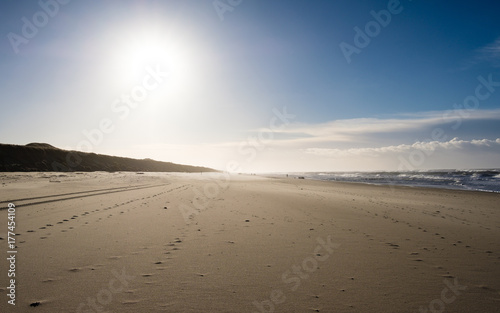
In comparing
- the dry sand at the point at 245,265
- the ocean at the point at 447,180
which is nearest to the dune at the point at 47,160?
the dry sand at the point at 245,265

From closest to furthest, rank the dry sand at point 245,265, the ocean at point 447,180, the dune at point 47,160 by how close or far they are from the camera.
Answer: the dry sand at point 245,265 < the ocean at point 447,180 < the dune at point 47,160

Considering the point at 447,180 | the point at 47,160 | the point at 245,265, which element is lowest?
the point at 245,265

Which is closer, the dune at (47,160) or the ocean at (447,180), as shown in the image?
the ocean at (447,180)

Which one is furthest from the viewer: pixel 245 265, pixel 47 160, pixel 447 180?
pixel 47 160

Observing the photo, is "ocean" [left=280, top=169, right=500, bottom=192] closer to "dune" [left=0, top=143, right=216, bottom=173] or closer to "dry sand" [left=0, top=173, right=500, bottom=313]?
"dry sand" [left=0, top=173, right=500, bottom=313]

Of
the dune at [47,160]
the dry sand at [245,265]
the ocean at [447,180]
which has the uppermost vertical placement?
the dune at [47,160]

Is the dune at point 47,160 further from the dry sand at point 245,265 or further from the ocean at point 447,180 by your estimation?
the ocean at point 447,180

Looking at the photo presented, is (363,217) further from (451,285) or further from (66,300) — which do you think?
(66,300)

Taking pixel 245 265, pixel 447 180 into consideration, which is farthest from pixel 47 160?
pixel 447 180

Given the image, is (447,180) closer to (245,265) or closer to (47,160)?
(245,265)

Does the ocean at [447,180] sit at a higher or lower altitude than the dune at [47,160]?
lower

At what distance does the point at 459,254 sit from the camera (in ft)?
23.1

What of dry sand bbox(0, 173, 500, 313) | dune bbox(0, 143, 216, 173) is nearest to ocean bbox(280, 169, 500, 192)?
dry sand bbox(0, 173, 500, 313)

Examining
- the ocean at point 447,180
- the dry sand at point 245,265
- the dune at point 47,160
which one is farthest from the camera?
the dune at point 47,160
